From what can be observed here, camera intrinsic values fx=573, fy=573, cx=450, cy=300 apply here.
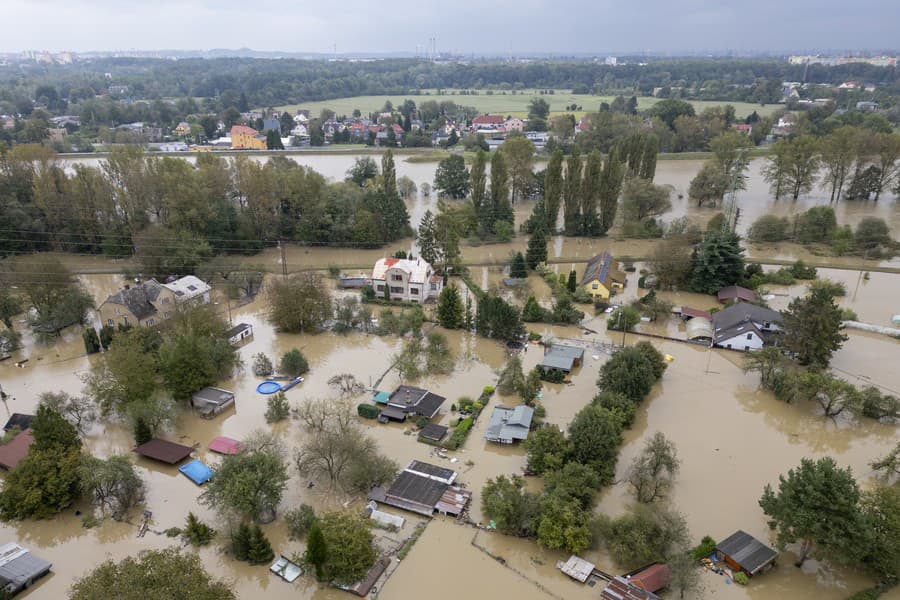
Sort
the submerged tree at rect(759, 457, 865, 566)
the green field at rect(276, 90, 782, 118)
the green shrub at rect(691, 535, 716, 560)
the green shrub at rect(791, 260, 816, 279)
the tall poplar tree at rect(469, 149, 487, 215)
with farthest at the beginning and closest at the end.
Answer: the green field at rect(276, 90, 782, 118) → the tall poplar tree at rect(469, 149, 487, 215) → the green shrub at rect(791, 260, 816, 279) → the green shrub at rect(691, 535, 716, 560) → the submerged tree at rect(759, 457, 865, 566)

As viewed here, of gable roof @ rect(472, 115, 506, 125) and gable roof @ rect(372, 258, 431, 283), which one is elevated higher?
gable roof @ rect(472, 115, 506, 125)

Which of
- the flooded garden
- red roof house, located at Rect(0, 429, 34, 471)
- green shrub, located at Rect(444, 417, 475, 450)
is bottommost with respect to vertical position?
the flooded garden

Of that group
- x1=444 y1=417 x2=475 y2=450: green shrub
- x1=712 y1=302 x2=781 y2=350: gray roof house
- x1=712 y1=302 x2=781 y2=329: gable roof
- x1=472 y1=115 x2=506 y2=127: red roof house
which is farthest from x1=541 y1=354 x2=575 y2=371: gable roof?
x1=472 y1=115 x2=506 y2=127: red roof house

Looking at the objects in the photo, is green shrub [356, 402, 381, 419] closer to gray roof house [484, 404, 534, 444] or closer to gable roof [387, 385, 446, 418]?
gable roof [387, 385, 446, 418]

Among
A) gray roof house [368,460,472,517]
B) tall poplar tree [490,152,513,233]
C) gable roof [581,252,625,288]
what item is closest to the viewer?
gray roof house [368,460,472,517]

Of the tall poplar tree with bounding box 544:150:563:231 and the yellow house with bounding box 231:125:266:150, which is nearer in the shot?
the tall poplar tree with bounding box 544:150:563:231

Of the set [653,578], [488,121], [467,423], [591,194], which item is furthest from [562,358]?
[488,121]

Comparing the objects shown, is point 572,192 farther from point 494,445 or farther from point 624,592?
point 624,592

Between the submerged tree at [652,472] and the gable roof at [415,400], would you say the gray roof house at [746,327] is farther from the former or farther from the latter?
the gable roof at [415,400]
